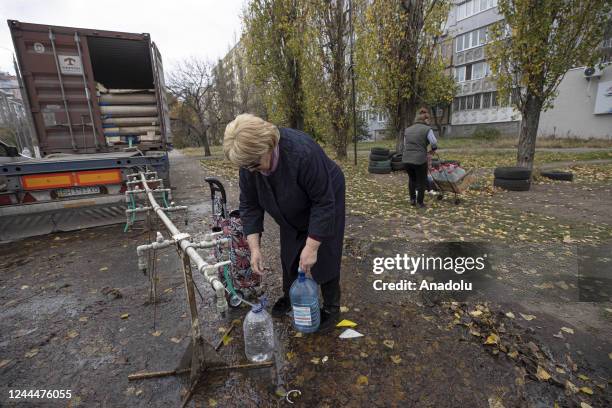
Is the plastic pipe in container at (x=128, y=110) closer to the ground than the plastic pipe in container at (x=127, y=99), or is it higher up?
closer to the ground

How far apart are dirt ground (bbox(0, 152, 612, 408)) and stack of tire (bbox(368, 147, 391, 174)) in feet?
24.8

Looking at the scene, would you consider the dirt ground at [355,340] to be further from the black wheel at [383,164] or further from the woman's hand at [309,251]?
the black wheel at [383,164]

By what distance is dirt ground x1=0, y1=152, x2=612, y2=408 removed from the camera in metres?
2.08

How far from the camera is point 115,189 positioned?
5.60 metres

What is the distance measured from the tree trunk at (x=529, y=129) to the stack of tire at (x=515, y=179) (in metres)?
1.33

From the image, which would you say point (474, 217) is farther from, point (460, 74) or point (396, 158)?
point (460, 74)

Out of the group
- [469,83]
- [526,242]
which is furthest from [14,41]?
[469,83]

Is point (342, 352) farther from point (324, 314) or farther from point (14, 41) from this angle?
point (14, 41)

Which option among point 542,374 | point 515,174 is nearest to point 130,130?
point 542,374

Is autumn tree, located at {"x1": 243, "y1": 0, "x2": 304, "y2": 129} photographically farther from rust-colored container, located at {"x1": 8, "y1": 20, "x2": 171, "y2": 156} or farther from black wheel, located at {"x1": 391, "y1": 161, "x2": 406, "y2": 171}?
rust-colored container, located at {"x1": 8, "y1": 20, "x2": 171, "y2": 156}

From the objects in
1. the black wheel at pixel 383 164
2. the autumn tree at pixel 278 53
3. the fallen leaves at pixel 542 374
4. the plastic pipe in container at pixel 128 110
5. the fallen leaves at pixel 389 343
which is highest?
the autumn tree at pixel 278 53

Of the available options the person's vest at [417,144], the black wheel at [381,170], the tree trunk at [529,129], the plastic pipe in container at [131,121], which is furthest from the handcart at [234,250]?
the black wheel at [381,170]

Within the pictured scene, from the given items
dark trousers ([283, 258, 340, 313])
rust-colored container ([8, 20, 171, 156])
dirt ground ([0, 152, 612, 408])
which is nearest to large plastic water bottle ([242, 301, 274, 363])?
dirt ground ([0, 152, 612, 408])

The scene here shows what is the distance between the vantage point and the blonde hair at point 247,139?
5.92ft
